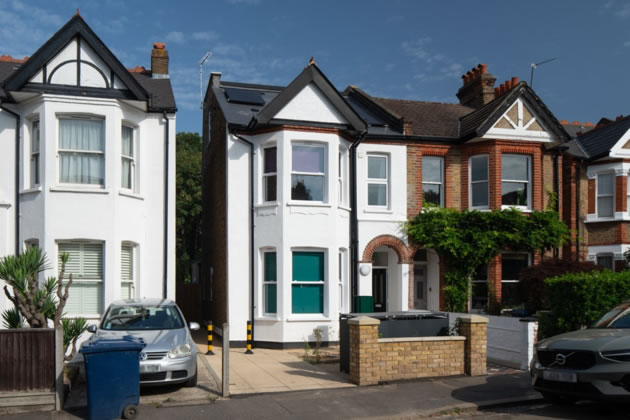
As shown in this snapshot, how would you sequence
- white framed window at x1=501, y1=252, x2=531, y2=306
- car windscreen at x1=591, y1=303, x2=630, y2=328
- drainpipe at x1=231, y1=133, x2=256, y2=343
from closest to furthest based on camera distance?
car windscreen at x1=591, y1=303, x2=630, y2=328, drainpipe at x1=231, y1=133, x2=256, y2=343, white framed window at x1=501, y1=252, x2=531, y2=306

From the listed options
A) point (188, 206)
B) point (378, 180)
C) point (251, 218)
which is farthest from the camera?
point (188, 206)

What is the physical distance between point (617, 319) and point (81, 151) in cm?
1204

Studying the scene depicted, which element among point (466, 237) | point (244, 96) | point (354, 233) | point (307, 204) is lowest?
point (466, 237)

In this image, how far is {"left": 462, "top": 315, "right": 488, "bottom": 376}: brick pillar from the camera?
11773 mm

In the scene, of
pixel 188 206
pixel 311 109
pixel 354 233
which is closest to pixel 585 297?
pixel 354 233

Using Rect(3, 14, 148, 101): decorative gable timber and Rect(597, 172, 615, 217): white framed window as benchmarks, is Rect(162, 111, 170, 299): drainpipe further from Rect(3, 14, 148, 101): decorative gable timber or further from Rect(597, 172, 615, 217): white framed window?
Rect(597, 172, 615, 217): white framed window

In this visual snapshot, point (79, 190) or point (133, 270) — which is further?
point (133, 270)

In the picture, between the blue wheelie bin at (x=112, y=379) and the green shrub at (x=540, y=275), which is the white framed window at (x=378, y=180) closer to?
the green shrub at (x=540, y=275)

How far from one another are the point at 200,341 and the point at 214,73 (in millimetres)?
8327

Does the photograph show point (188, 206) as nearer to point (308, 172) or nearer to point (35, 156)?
point (308, 172)

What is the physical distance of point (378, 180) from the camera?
18.5m

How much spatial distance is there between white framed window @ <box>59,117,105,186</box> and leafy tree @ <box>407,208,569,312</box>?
888 centimetres

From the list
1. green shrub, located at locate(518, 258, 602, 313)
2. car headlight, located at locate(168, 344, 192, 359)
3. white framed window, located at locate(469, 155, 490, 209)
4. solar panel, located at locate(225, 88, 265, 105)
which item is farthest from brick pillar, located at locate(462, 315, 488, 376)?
solar panel, located at locate(225, 88, 265, 105)

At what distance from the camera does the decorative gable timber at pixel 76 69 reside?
48.0 feet
